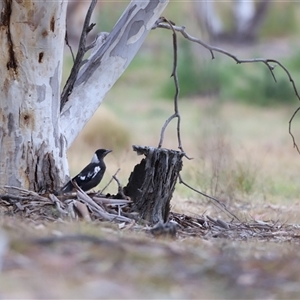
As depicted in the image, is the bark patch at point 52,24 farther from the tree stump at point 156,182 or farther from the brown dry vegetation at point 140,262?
the brown dry vegetation at point 140,262

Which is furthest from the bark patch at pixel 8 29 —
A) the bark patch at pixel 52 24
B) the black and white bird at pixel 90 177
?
the black and white bird at pixel 90 177

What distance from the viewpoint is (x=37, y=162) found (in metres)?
5.66

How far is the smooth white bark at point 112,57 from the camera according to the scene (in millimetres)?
6152

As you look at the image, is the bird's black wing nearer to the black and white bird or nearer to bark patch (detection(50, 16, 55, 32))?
the black and white bird

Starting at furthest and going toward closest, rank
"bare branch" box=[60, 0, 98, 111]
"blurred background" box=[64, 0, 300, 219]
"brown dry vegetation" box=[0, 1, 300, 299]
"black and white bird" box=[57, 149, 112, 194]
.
Answer: 1. "blurred background" box=[64, 0, 300, 219]
2. "bare branch" box=[60, 0, 98, 111]
3. "black and white bird" box=[57, 149, 112, 194]
4. "brown dry vegetation" box=[0, 1, 300, 299]

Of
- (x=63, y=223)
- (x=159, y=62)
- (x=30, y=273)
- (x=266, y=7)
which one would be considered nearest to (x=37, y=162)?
(x=63, y=223)

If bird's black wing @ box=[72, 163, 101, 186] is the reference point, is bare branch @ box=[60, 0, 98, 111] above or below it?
above

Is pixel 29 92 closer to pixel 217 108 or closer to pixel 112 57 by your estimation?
pixel 112 57

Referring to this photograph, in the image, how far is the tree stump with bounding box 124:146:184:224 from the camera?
5.60 meters

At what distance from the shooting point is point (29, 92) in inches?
221

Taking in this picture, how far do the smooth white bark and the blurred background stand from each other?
1.42ft

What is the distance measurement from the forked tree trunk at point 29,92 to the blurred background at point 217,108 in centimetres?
106

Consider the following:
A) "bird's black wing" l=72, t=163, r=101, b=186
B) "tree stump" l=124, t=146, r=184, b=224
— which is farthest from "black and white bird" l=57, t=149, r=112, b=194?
"tree stump" l=124, t=146, r=184, b=224

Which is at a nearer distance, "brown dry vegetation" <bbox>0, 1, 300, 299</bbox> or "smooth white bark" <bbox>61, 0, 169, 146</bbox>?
"brown dry vegetation" <bbox>0, 1, 300, 299</bbox>
